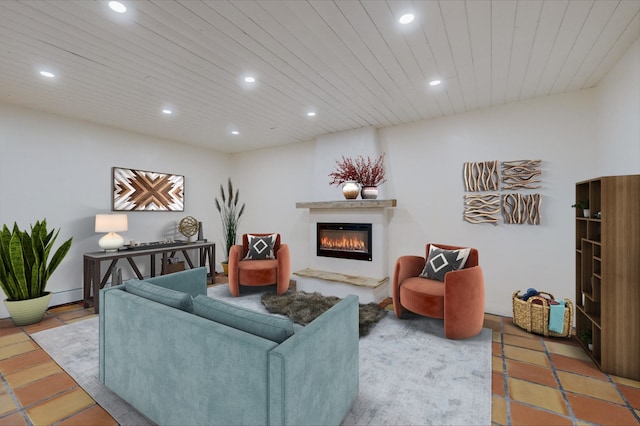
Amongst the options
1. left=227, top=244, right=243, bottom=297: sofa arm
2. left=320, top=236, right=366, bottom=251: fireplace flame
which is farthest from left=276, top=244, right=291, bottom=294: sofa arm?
left=320, top=236, right=366, bottom=251: fireplace flame

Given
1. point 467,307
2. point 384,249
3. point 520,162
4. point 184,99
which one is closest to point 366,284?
point 384,249

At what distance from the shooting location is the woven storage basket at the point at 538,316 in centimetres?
276

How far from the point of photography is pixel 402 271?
3.33 m

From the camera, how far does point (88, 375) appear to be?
220 centimetres

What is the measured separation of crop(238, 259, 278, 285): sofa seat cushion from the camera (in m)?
4.18

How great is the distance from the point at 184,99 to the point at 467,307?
370cm

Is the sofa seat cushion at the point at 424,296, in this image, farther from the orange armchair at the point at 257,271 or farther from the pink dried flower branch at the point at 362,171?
the orange armchair at the point at 257,271

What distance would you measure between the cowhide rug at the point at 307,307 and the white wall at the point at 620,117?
2.63 metres

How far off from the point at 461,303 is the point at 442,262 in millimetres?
550

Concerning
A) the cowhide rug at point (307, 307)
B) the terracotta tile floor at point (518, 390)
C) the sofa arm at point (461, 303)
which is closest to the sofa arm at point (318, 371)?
the terracotta tile floor at point (518, 390)

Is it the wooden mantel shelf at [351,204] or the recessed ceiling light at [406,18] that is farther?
the wooden mantel shelf at [351,204]

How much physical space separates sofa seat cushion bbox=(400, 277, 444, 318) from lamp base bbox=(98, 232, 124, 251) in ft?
12.5

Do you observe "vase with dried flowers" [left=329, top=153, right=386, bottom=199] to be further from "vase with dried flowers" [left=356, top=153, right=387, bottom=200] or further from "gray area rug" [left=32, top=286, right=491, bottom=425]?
"gray area rug" [left=32, top=286, right=491, bottom=425]

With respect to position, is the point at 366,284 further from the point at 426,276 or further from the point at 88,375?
the point at 88,375
